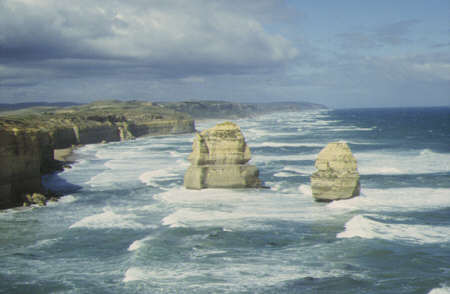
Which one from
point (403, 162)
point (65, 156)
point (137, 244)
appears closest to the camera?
point (137, 244)

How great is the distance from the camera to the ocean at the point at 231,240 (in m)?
18.4

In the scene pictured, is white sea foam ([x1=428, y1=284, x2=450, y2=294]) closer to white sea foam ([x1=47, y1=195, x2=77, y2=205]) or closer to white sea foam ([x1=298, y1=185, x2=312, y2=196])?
white sea foam ([x1=298, y1=185, x2=312, y2=196])

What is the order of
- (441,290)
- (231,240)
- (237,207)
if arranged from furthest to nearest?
(237,207), (231,240), (441,290)

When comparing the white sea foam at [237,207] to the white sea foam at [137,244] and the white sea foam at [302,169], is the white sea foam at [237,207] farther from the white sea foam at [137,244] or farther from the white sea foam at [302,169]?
the white sea foam at [302,169]

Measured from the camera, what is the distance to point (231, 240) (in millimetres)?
23391

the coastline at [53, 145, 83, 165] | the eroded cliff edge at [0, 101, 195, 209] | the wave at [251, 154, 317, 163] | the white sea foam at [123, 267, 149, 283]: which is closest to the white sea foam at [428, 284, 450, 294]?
the white sea foam at [123, 267, 149, 283]

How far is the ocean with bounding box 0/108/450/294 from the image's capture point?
18.4 meters

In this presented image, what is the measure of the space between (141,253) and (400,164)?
1360 inches

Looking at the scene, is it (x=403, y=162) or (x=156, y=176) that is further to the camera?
(x=403, y=162)

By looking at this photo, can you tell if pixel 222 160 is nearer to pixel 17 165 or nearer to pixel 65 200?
pixel 65 200

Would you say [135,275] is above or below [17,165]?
below

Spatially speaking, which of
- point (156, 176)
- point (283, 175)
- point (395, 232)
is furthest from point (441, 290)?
point (156, 176)

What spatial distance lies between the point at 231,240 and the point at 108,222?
309 inches

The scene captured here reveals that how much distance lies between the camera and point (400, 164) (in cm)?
4981
